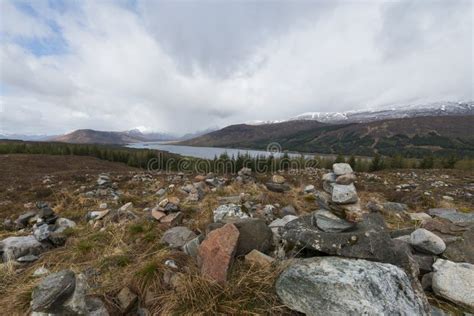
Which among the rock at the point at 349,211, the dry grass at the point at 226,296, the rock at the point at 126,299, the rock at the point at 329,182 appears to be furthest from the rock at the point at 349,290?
the rock at the point at 126,299

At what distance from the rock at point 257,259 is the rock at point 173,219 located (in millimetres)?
2659

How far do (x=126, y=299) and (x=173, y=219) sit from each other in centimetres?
252

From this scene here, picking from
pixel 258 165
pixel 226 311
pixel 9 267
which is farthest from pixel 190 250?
pixel 258 165

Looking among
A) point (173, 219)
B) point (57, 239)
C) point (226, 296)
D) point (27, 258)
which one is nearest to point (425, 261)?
point (226, 296)

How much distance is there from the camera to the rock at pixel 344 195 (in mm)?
3363

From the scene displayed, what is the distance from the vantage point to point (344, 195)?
338cm

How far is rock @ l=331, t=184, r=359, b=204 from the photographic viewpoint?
132 inches

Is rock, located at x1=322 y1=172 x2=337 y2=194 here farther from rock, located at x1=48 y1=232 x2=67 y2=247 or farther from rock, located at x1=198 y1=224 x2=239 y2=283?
rock, located at x1=48 y1=232 x2=67 y2=247

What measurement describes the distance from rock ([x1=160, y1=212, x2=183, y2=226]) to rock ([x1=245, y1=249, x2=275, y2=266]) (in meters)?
2.66

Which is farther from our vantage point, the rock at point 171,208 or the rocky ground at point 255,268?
the rock at point 171,208

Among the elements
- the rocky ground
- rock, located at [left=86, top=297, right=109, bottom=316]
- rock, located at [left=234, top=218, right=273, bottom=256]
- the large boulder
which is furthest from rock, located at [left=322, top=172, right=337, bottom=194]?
rock, located at [left=86, top=297, right=109, bottom=316]

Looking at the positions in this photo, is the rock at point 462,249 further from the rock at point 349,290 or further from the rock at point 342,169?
the rock at point 342,169

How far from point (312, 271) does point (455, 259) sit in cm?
237

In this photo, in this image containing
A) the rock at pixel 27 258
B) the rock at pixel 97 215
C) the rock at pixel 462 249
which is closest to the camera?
the rock at pixel 462 249
